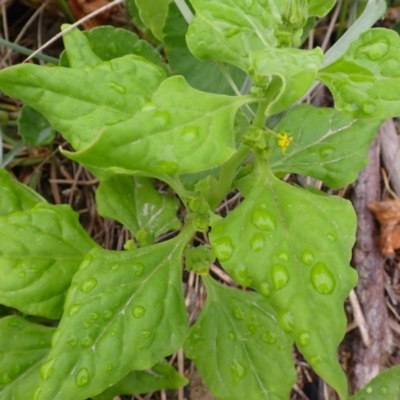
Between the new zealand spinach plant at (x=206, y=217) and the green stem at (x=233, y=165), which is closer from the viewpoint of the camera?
the new zealand spinach plant at (x=206, y=217)

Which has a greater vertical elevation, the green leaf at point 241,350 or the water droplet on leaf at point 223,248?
the water droplet on leaf at point 223,248

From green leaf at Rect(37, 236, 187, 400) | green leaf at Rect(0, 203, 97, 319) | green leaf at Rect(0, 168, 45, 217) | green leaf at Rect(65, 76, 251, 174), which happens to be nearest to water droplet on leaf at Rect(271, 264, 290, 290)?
green leaf at Rect(65, 76, 251, 174)

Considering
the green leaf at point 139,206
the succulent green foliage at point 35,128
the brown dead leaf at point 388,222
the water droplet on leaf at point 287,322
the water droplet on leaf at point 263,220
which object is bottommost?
the brown dead leaf at point 388,222

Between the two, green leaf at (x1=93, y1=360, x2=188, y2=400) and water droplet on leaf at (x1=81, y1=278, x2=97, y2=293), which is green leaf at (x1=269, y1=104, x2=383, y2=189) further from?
green leaf at (x1=93, y1=360, x2=188, y2=400)

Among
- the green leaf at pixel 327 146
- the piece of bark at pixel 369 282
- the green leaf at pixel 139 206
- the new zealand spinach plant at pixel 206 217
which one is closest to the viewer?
the new zealand spinach plant at pixel 206 217

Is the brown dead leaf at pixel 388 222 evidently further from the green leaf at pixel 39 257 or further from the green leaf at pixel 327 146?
the green leaf at pixel 39 257

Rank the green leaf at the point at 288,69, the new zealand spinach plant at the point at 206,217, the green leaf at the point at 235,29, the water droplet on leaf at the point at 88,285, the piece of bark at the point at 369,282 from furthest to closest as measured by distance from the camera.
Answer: the piece of bark at the point at 369,282 → the water droplet on leaf at the point at 88,285 → the green leaf at the point at 235,29 → the new zealand spinach plant at the point at 206,217 → the green leaf at the point at 288,69

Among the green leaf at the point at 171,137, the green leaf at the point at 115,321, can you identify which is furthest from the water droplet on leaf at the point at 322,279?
the green leaf at the point at 115,321
